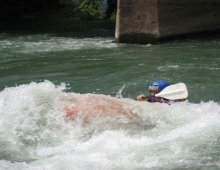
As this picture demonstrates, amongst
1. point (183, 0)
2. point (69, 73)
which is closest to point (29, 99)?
point (69, 73)

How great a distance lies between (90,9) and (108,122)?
13.8m

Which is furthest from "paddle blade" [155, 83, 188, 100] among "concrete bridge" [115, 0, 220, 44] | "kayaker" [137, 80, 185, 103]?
"concrete bridge" [115, 0, 220, 44]

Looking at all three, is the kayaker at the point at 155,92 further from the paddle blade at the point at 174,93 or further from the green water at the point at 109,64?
the green water at the point at 109,64

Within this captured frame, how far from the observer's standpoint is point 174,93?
306 inches

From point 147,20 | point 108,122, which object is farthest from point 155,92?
point 147,20

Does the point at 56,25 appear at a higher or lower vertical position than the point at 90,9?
lower

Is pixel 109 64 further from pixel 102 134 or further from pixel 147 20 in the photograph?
pixel 102 134

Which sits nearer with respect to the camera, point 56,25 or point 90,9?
point 56,25

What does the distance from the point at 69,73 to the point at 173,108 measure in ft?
12.9

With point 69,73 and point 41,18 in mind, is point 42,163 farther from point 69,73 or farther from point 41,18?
point 41,18

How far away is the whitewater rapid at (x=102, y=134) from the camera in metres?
5.98

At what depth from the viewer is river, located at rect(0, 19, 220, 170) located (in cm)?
604

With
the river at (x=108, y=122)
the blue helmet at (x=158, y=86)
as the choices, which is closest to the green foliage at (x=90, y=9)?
the river at (x=108, y=122)

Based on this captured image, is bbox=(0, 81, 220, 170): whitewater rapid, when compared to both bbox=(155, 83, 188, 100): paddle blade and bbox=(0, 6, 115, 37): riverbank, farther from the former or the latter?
bbox=(0, 6, 115, 37): riverbank
